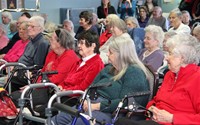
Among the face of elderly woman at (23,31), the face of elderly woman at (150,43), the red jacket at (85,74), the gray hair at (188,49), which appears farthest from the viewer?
the face of elderly woman at (23,31)

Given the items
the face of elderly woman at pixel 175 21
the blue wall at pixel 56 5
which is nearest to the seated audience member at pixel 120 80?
the face of elderly woman at pixel 175 21

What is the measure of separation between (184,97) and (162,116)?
0.62 feet

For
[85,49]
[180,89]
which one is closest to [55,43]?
[85,49]

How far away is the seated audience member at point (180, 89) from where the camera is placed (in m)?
2.42

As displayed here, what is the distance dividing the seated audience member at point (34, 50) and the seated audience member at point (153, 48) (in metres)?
1.13

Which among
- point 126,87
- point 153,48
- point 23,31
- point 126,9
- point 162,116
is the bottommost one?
point 162,116

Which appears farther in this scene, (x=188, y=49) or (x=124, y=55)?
(x=124, y=55)

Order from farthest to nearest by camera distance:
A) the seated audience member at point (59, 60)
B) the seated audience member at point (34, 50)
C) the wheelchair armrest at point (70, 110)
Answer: the seated audience member at point (34, 50) < the seated audience member at point (59, 60) < the wheelchair armrest at point (70, 110)

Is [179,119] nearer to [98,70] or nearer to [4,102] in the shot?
[98,70]

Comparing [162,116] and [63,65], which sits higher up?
[63,65]

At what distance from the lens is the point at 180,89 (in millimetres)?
2492

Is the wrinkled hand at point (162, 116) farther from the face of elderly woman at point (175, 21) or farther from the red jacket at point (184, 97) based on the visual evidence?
the face of elderly woman at point (175, 21)

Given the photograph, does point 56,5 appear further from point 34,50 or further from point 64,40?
point 64,40

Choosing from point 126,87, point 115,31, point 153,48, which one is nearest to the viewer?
point 126,87
